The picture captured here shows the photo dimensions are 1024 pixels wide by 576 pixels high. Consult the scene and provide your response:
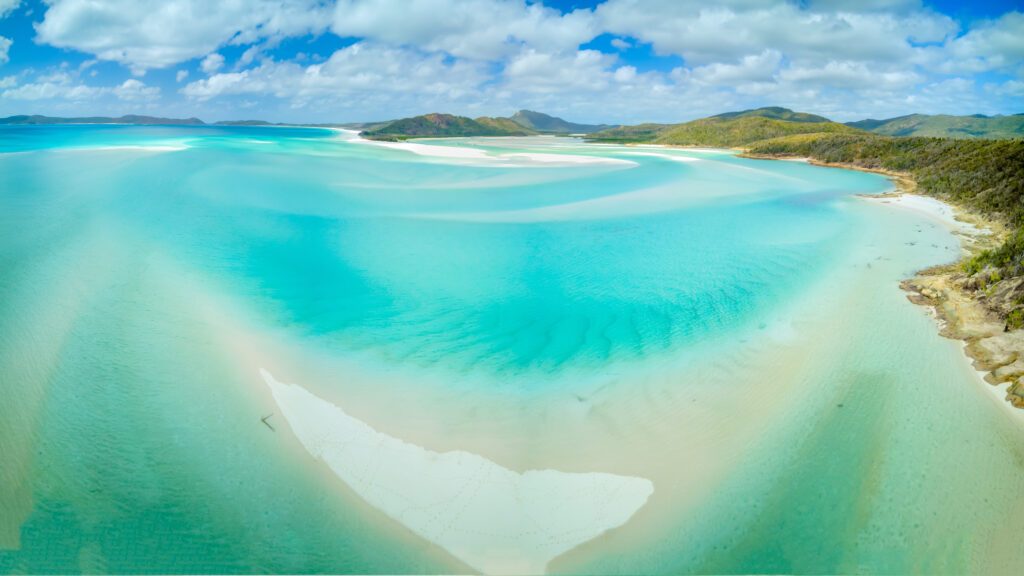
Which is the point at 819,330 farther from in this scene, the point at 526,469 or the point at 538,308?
the point at 526,469

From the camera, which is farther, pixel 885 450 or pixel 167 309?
pixel 167 309

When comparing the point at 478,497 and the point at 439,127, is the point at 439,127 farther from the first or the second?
the point at 478,497

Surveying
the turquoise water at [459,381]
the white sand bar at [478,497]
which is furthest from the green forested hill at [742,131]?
the white sand bar at [478,497]

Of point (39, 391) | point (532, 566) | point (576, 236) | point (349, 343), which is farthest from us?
point (576, 236)

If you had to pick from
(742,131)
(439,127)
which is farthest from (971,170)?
(439,127)

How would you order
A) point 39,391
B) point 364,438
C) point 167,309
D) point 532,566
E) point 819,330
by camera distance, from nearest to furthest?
point 532,566, point 364,438, point 39,391, point 819,330, point 167,309

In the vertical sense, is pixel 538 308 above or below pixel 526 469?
above

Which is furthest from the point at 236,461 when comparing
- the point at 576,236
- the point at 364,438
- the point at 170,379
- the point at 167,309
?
the point at 576,236

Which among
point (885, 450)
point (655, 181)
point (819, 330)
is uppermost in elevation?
point (655, 181)
